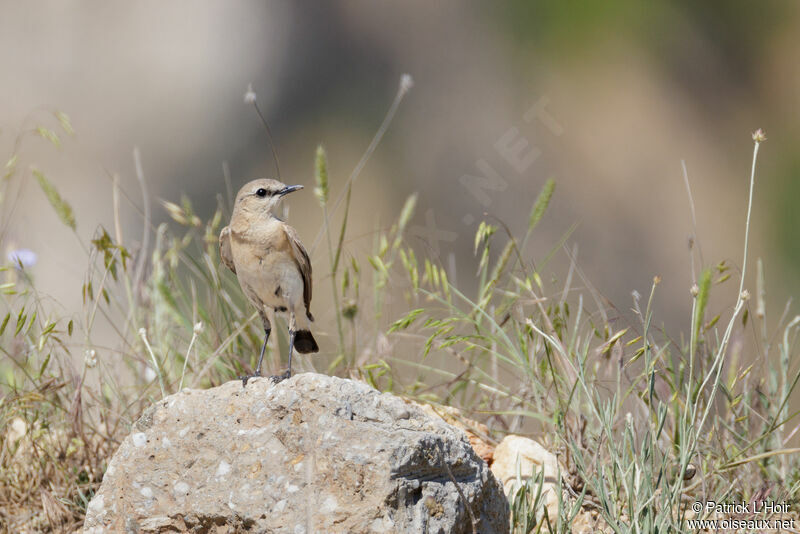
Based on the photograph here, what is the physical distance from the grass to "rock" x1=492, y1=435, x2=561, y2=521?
0.05 m

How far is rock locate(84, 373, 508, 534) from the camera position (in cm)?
248

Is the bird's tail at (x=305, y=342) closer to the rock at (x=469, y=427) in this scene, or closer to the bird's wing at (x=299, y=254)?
the bird's wing at (x=299, y=254)

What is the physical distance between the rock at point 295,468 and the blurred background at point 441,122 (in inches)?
227

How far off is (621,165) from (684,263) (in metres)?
1.15

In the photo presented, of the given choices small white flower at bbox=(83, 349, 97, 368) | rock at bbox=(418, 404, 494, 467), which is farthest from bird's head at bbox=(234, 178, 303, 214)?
rock at bbox=(418, 404, 494, 467)

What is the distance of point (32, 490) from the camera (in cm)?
337

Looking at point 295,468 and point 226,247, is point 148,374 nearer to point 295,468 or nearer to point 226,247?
point 226,247

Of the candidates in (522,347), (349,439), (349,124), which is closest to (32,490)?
(349,439)

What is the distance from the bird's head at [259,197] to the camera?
3801mm

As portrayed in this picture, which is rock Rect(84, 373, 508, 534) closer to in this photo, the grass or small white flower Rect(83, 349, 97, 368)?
the grass

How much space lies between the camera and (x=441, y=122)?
930cm

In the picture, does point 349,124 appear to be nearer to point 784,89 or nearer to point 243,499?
point 784,89

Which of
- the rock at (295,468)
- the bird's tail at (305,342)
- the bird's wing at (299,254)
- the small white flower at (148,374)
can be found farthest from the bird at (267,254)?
the rock at (295,468)

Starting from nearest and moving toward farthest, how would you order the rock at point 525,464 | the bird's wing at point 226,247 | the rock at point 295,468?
the rock at point 295,468 → the rock at point 525,464 → the bird's wing at point 226,247
